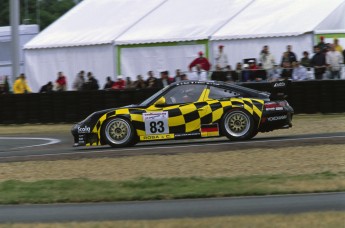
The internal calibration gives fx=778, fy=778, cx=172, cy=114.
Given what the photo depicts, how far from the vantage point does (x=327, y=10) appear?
2339 centimetres

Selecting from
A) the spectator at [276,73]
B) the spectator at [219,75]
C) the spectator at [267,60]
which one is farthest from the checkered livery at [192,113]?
the spectator at [219,75]

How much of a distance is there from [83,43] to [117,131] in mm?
13113

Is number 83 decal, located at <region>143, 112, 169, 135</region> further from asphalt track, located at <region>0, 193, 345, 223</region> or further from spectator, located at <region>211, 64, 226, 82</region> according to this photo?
spectator, located at <region>211, 64, 226, 82</region>

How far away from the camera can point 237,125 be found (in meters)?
14.2

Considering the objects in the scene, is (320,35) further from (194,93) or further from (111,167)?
(111,167)

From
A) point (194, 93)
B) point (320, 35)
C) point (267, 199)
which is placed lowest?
point (267, 199)

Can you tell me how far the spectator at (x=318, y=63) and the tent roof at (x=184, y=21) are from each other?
487cm

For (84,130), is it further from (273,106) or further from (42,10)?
(42,10)

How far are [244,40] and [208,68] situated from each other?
208cm

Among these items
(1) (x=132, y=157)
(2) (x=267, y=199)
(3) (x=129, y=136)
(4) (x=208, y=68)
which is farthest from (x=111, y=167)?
(4) (x=208, y=68)

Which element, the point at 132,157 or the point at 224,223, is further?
the point at 132,157

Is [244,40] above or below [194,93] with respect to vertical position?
above

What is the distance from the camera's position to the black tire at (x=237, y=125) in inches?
552

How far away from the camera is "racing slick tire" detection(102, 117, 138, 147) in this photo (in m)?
14.5
